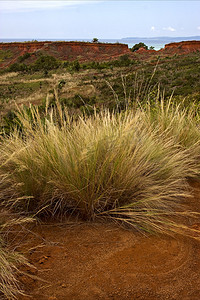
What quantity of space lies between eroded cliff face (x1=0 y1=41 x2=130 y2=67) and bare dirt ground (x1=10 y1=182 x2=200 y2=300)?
62.4 m

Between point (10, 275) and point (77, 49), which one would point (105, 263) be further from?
point (77, 49)

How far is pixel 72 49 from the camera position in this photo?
65250mm

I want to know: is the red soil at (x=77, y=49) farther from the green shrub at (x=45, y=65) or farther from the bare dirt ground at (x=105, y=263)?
the bare dirt ground at (x=105, y=263)

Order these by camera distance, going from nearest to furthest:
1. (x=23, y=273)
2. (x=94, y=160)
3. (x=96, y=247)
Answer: (x=23, y=273) < (x=96, y=247) < (x=94, y=160)

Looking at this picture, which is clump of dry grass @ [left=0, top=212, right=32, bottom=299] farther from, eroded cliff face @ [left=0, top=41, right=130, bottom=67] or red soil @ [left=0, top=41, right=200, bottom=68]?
eroded cliff face @ [left=0, top=41, right=130, bottom=67]

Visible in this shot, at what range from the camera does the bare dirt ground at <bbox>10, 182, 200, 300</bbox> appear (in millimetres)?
1742

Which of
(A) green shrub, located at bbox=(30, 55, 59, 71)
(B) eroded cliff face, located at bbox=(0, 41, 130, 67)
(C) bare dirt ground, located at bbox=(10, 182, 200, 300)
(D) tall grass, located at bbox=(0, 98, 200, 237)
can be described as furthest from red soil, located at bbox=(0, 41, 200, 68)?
(C) bare dirt ground, located at bbox=(10, 182, 200, 300)

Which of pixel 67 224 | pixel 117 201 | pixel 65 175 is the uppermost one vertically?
pixel 65 175

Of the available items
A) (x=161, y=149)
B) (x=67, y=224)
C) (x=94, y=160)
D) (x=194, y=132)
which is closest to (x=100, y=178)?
(x=94, y=160)

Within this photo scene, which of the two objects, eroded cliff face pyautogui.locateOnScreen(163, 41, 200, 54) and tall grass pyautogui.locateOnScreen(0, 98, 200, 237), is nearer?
tall grass pyautogui.locateOnScreen(0, 98, 200, 237)

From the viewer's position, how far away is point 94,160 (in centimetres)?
242

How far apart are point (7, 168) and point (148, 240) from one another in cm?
132

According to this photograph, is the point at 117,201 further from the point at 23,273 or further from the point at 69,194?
the point at 23,273

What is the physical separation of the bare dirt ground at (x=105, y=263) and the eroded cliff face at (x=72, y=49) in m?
62.4
